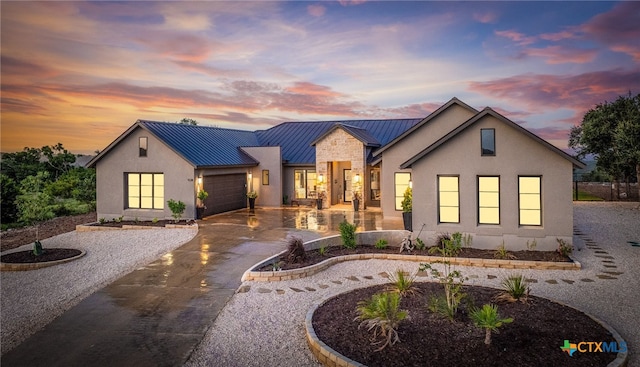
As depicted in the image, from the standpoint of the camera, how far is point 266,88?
27391 millimetres

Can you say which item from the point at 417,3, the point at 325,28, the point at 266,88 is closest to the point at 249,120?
the point at 266,88

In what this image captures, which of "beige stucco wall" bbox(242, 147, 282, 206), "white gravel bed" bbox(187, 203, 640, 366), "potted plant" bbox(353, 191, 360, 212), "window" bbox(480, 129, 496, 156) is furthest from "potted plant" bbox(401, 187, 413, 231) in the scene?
"beige stucco wall" bbox(242, 147, 282, 206)

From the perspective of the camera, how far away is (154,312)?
8406 millimetres

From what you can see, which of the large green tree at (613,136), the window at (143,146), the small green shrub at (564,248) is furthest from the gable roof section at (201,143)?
the large green tree at (613,136)

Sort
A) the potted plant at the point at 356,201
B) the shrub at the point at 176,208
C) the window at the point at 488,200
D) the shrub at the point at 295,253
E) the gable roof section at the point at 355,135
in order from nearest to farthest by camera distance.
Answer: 1. the shrub at the point at 295,253
2. the window at the point at 488,200
3. the shrub at the point at 176,208
4. the gable roof section at the point at 355,135
5. the potted plant at the point at 356,201

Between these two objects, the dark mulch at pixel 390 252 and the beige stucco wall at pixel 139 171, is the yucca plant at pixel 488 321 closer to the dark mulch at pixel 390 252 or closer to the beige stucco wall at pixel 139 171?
the dark mulch at pixel 390 252

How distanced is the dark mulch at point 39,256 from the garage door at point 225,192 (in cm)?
788

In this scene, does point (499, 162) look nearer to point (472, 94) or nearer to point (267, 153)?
point (472, 94)

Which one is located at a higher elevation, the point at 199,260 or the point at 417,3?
the point at 417,3

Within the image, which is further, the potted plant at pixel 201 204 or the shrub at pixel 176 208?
the potted plant at pixel 201 204

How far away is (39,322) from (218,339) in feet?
12.8

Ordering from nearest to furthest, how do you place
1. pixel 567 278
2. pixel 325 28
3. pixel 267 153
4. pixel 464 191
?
pixel 567 278 < pixel 464 191 < pixel 325 28 < pixel 267 153

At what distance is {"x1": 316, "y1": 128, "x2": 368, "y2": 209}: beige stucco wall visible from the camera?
23266mm

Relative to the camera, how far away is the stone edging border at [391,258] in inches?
410
